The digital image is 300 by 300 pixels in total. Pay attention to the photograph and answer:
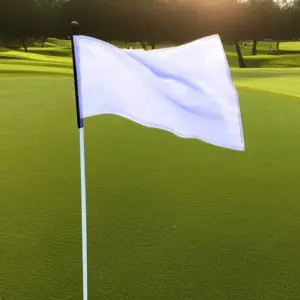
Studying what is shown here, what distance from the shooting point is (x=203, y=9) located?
33906 mm

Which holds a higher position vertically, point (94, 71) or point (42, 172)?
point (94, 71)

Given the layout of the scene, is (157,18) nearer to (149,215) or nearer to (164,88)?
(149,215)

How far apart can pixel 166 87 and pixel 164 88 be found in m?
0.01

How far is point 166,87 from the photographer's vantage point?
3174mm

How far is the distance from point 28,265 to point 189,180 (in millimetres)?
2516

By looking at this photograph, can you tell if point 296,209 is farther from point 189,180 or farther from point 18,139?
point 18,139

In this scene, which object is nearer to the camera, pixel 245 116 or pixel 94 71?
pixel 94 71

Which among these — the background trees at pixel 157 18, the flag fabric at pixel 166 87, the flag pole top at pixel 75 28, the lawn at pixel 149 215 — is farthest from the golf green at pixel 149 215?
the background trees at pixel 157 18

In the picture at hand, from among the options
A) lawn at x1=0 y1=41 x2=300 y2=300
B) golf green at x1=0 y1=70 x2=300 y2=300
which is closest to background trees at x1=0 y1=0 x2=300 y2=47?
lawn at x1=0 y1=41 x2=300 y2=300

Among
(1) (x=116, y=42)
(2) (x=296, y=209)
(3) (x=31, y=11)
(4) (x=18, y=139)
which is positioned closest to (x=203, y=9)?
(1) (x=116, y=42)

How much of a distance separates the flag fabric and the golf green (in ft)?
3.81

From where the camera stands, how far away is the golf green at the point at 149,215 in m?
3.71

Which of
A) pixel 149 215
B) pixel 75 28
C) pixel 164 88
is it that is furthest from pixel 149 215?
pixel 75 28

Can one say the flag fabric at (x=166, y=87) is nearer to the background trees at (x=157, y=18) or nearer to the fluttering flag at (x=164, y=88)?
the fluttering flag at (x=164, y=88)
